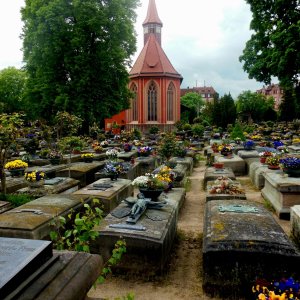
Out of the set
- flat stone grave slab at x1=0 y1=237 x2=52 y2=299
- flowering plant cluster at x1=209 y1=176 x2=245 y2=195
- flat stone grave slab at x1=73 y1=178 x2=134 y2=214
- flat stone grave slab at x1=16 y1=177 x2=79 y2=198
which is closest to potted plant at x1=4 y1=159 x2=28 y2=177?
flat stone grave slab at x1=16 y1=177 x2=79 y2=198

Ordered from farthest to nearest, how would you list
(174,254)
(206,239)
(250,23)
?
(250,23) < (174,254) < (206,239)

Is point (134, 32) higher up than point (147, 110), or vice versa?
point (134, 32)

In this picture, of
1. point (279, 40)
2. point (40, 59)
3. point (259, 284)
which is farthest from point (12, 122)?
point (40, 59)

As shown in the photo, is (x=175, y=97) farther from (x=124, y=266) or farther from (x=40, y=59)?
(x=124, y=266)

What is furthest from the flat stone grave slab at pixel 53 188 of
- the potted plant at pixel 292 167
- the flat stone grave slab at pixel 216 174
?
the potted plant at pixel 292 167

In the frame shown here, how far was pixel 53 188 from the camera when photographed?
9516 millimetres

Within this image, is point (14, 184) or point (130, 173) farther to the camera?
point (130, 173)

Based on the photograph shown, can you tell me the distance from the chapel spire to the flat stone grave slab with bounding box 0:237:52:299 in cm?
5275

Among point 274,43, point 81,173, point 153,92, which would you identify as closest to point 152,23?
point 153,92

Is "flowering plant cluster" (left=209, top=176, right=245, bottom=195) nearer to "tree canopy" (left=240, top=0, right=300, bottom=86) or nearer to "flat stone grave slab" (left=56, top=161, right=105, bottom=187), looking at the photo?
"flat stone grave slab" (left=56, top=161, right=105, bottom=187)

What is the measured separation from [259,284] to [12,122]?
7457 mm

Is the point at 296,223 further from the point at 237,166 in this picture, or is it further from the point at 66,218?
the point at 237,166

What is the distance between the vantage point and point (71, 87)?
27.5m

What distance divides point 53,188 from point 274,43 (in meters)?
18.6
